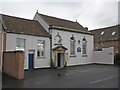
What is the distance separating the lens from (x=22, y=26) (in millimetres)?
21625

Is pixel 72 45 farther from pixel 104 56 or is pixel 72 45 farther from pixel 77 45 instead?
pixel 104 56

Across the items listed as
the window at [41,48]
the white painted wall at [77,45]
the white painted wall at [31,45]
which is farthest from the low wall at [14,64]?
the white painted wall at [77,45]

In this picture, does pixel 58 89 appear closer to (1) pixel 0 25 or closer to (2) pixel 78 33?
(1) pixel 0 25

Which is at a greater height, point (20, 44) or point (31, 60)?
Answer: point (20, 44)

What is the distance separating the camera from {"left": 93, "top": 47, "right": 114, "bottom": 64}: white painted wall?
29.5 metres

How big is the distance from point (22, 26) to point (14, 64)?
8062 millimetres

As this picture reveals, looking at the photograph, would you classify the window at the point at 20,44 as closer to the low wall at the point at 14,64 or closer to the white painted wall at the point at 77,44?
the low wall at the point at 14,64

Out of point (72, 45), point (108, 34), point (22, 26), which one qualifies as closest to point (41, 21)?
point (22, 26)

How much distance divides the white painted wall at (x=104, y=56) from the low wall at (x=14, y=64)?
1976 cm

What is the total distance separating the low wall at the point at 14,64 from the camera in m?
14.4

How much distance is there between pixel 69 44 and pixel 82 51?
152 inches

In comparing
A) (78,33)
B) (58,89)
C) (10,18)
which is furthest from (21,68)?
(78,33)

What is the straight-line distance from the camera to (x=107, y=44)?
38.4 metres

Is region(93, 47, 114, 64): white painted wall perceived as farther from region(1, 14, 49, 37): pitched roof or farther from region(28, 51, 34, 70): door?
region(28, 51, 34, 70): door
